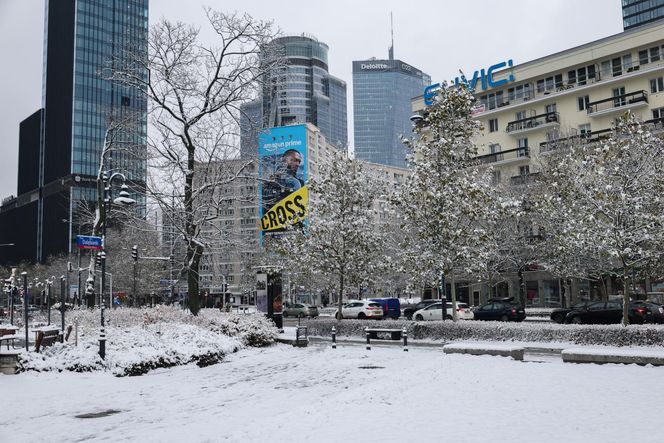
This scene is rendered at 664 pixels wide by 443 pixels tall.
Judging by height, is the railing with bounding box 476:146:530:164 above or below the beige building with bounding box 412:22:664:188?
below

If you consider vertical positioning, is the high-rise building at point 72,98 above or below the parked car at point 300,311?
above

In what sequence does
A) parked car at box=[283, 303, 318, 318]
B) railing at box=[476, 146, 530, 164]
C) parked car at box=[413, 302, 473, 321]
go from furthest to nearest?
railing at box=[476, 146, 530, 164] → parked car at box=[283, 303, 318, 318] → parked car at box=[413, 302, 473, 321]

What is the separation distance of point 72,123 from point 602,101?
366ft

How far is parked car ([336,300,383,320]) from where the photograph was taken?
40.2 metres

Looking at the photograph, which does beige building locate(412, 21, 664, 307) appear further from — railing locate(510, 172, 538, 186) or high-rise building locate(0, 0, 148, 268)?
high-rise building locate(0, 0, 148, 268)

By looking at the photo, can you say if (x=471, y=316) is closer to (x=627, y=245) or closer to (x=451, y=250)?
(x=451, y=250)

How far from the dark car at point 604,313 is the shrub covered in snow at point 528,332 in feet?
26.6

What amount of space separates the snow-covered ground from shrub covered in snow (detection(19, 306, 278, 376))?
0.56 m

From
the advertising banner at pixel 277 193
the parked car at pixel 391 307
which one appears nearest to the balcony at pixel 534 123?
the parked car at pixel 391 307

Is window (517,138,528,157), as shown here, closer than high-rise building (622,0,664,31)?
Yes

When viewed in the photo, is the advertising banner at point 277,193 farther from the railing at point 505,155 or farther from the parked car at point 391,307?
the railing at point 505,155

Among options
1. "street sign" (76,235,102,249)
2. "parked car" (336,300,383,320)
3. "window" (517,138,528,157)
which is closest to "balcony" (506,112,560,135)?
"window" (517,138,528,157)

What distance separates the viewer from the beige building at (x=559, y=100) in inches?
2040

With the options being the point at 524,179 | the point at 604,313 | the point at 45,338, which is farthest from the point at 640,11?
the point at 45,338
